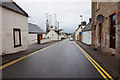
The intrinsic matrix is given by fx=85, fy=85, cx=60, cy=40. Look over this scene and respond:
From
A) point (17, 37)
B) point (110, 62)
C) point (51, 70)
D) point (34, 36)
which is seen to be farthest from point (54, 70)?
point (34, 36)

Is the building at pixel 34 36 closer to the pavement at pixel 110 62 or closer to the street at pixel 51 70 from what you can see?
the street at pixel 51 70

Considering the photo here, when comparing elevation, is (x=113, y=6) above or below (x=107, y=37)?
above

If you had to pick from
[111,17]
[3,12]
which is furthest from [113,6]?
[3,12]

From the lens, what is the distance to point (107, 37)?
26.5 ft

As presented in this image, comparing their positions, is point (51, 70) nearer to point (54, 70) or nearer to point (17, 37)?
point (54, 70)

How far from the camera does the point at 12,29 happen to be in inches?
338

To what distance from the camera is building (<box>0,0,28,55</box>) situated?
7.48 meters

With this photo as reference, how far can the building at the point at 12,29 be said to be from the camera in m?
7.48

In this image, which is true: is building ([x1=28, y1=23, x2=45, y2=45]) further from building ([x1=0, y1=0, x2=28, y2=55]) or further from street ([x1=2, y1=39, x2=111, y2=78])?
street ([x1=2, y1=39, x2=111, y2=78])

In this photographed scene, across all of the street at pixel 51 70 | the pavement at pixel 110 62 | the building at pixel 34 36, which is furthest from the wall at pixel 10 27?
the building at pixel 34 36

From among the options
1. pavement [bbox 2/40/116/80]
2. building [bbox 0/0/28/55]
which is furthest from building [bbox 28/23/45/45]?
pavement [bbox 2/40/116/80]

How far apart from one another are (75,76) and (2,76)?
10.2 ft

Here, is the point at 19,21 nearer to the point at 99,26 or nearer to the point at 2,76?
the point at 2,76

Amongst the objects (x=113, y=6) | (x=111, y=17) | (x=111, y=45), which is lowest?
(x=111, y=45)
